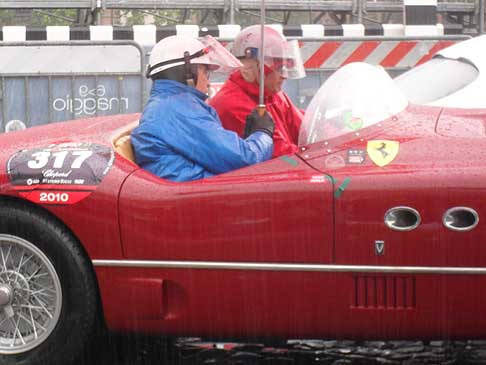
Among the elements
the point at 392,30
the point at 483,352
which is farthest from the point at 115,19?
the point at 483,352

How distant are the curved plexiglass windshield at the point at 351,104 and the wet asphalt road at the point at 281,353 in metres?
0.93

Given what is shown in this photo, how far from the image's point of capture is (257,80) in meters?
5.33

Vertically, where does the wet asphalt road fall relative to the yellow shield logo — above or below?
below

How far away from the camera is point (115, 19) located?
602 inches

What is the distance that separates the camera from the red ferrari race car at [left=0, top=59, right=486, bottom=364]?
4324 millimetres

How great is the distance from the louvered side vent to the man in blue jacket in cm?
65

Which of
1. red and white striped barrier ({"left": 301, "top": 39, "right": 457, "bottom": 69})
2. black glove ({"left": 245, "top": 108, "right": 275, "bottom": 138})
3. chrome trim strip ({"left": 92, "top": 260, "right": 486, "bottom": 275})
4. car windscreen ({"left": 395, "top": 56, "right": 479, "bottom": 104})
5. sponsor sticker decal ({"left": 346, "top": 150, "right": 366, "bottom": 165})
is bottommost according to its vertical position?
chrome trim strip ({"left": 92, "top": 260, "right": 486, "bottom": 275})

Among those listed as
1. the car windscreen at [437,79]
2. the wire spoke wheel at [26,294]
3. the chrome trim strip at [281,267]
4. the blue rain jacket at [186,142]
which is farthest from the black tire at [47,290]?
the car windscreen at [437,79]

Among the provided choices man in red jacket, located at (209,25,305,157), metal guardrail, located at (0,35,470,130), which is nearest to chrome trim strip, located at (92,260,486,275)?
man in red jacket, located at (209,25,305,157)

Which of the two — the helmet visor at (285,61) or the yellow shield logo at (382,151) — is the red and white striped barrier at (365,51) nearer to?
the helmet visor at (285,61)

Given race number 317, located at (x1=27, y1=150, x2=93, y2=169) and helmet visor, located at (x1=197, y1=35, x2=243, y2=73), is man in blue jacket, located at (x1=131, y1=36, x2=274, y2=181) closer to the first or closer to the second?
helmet visor, located at (x1=197, y1=35, x2=243, y2=73)

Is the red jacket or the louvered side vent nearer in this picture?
the louvered side vent

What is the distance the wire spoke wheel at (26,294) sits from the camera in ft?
15.2

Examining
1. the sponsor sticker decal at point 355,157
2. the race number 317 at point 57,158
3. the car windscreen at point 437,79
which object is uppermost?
the car windscreen at point 437,79
